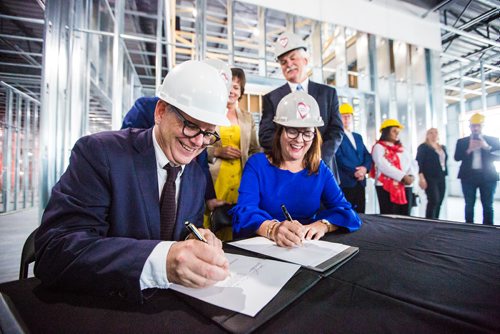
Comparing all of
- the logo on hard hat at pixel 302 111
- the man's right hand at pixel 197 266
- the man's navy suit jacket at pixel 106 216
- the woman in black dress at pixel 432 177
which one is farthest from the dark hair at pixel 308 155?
the woman in black dress at pixel 432 177

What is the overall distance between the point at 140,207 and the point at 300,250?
64cm

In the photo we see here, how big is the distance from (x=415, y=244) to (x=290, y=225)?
1.88 ft

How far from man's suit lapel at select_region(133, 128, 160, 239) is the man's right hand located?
352 mm

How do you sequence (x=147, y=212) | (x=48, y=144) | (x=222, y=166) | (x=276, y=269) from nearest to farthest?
(x=276, y=269), (x=147, y=212), (x=222, y=166), (x=48, y=144)

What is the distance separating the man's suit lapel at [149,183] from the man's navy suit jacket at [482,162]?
5136 millimetres

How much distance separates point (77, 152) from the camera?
919mm

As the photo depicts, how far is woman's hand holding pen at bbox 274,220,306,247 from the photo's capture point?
Answer: 1.09 m

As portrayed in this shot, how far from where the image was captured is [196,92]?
38.4 inches

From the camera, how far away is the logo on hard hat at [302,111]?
5.50 ft

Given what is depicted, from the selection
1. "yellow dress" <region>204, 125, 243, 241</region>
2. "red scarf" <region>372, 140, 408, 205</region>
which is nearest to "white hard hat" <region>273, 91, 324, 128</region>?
"yellow dress" <region>204, 125, 243, 241</region>

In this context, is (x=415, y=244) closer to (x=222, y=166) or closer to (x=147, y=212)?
(x=147, y=212)

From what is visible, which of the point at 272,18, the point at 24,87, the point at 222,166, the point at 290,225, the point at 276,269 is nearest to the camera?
the point at 276,269

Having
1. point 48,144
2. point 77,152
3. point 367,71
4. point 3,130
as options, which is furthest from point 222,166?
point 3,130

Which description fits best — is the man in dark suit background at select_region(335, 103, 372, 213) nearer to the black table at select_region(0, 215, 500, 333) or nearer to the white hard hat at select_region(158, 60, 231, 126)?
the black table at select_region(0, 215, 500, 333)
